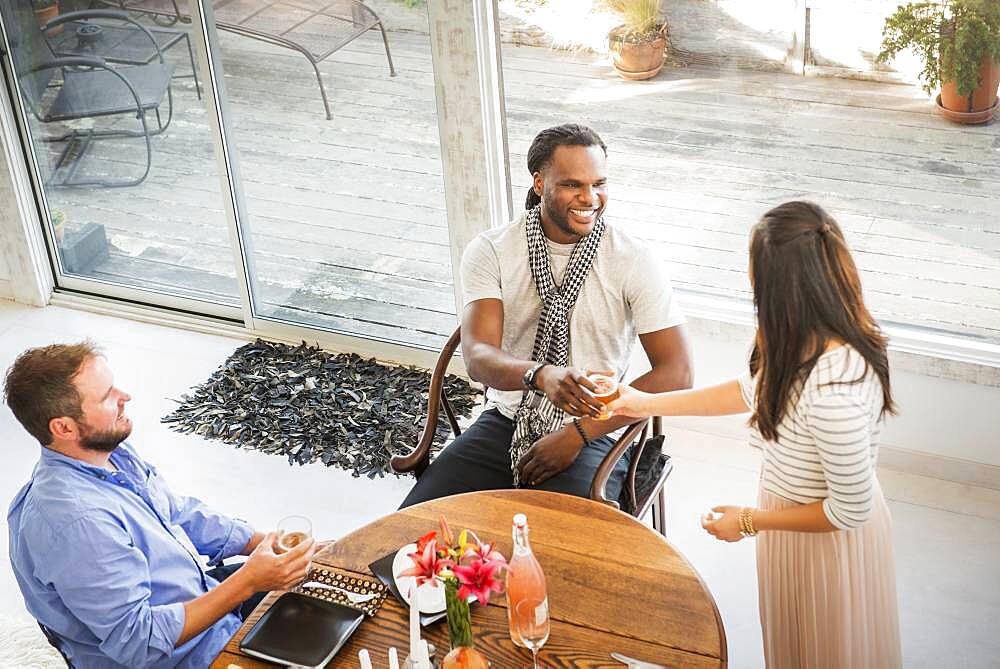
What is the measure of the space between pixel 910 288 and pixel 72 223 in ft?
11.2

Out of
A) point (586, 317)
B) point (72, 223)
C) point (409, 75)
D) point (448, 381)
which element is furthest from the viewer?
point (72, 223)

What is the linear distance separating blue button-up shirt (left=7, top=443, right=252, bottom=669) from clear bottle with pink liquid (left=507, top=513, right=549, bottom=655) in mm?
713

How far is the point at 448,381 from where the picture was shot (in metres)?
4.13

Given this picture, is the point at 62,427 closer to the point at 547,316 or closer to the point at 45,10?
the point at 547,316

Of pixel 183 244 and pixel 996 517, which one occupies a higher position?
pixel 183 244

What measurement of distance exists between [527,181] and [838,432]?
2.06 m

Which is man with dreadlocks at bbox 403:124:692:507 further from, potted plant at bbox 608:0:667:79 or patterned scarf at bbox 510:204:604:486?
potted plant at bbox 608:0:667:79

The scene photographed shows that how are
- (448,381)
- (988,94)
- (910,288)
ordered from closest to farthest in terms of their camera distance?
(988,94) → (910,288) → (448,381)

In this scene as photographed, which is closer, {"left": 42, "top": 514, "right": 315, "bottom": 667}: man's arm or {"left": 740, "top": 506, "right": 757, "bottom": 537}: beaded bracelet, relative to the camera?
{"left": 42, "top": 514, "right": 315, "bottom": 667}: man's arm

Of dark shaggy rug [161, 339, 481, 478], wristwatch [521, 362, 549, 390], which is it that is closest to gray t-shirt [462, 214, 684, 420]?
wristwatch [521, 362, 549, 390]

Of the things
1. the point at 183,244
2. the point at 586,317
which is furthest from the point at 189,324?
the point at 586,317

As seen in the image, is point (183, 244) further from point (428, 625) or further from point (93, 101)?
point (428, 625)

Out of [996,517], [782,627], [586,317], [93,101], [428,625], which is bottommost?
[996,517]

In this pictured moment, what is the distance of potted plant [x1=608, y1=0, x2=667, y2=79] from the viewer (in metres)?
3.44
